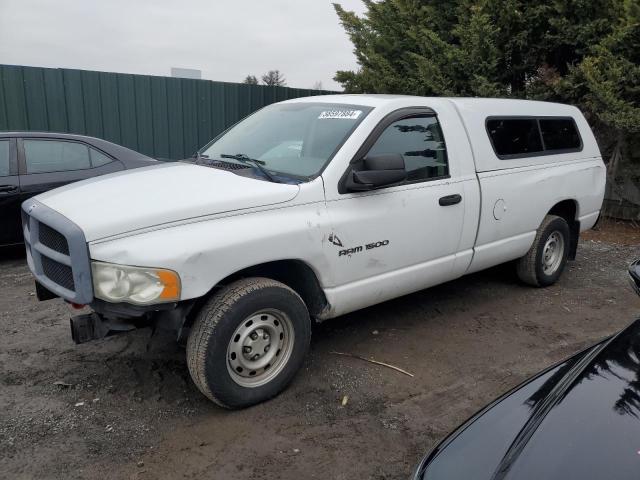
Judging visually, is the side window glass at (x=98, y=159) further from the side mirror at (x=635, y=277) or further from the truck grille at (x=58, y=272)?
the side mirror at (x=635, y=277)

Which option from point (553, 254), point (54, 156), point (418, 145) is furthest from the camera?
point (54, 156)

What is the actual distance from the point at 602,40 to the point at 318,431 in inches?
281

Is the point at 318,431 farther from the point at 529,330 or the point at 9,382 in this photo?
the point at 529,330

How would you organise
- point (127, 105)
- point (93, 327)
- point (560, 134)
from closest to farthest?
point (93, 327) < point (560, 134) < point (127, 105)

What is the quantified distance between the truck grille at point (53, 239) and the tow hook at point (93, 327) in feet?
1.43

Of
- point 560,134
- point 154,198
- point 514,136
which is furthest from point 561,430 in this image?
point 560,134

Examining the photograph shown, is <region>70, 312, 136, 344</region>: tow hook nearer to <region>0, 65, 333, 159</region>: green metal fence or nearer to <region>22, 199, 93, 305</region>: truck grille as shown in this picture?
<region>22, 199, 93, 305</region>: truck grille

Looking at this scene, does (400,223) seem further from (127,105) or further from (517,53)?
(127,105)

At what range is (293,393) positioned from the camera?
3.49 meters

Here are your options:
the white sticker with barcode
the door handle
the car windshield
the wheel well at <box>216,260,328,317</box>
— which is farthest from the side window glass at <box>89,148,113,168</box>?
the door handle

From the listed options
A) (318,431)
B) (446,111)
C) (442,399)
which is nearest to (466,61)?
(446,111)

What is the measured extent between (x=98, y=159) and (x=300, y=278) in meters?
4.09

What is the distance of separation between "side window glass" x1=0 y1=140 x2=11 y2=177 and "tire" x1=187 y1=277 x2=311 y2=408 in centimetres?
413

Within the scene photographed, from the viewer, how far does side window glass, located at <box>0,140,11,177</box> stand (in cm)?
591
